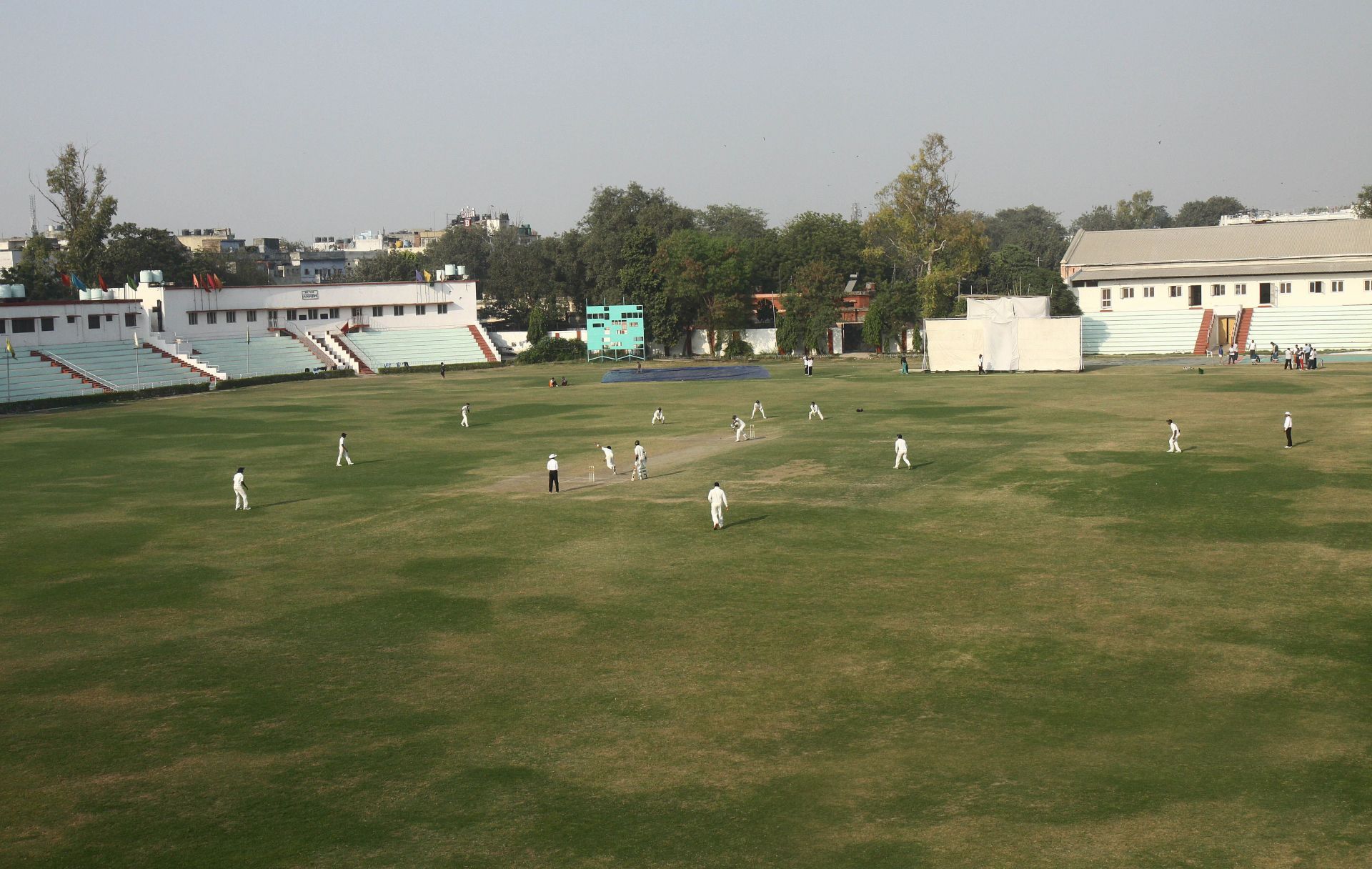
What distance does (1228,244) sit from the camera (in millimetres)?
97250

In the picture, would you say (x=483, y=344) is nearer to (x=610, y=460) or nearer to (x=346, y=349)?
(x=346, y=349)

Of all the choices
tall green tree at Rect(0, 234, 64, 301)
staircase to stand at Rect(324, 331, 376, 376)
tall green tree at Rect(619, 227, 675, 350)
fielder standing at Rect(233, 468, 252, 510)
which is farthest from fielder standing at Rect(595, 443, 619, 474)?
tall green tree at Rect(0, 234, 64, 301)

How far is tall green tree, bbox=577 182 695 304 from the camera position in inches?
4557

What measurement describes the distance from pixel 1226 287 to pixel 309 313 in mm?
79510

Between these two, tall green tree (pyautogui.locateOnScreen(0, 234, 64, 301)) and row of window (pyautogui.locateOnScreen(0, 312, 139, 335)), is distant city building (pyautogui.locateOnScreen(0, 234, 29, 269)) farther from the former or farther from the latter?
row of window (pyautogui.locateOnScreen(0, 312, 139, 335))

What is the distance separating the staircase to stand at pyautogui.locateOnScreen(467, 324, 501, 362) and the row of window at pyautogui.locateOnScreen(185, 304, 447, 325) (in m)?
3.76

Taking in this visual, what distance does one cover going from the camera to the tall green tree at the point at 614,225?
11575cm

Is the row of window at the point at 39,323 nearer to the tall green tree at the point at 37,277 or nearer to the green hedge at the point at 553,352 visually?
the tall green tree at the point at 37,277

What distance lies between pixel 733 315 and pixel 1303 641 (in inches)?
3318

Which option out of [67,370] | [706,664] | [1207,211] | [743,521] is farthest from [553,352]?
[1207,211]

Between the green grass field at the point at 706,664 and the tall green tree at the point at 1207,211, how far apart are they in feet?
547

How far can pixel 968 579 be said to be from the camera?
24.2 m

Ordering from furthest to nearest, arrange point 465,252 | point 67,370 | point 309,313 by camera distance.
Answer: point 465,252
point 309,313
point 67,370

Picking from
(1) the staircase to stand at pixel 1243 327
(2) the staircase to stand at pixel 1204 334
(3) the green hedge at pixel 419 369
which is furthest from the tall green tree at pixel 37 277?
(1) the staircase to stand at pixel 1243 327
